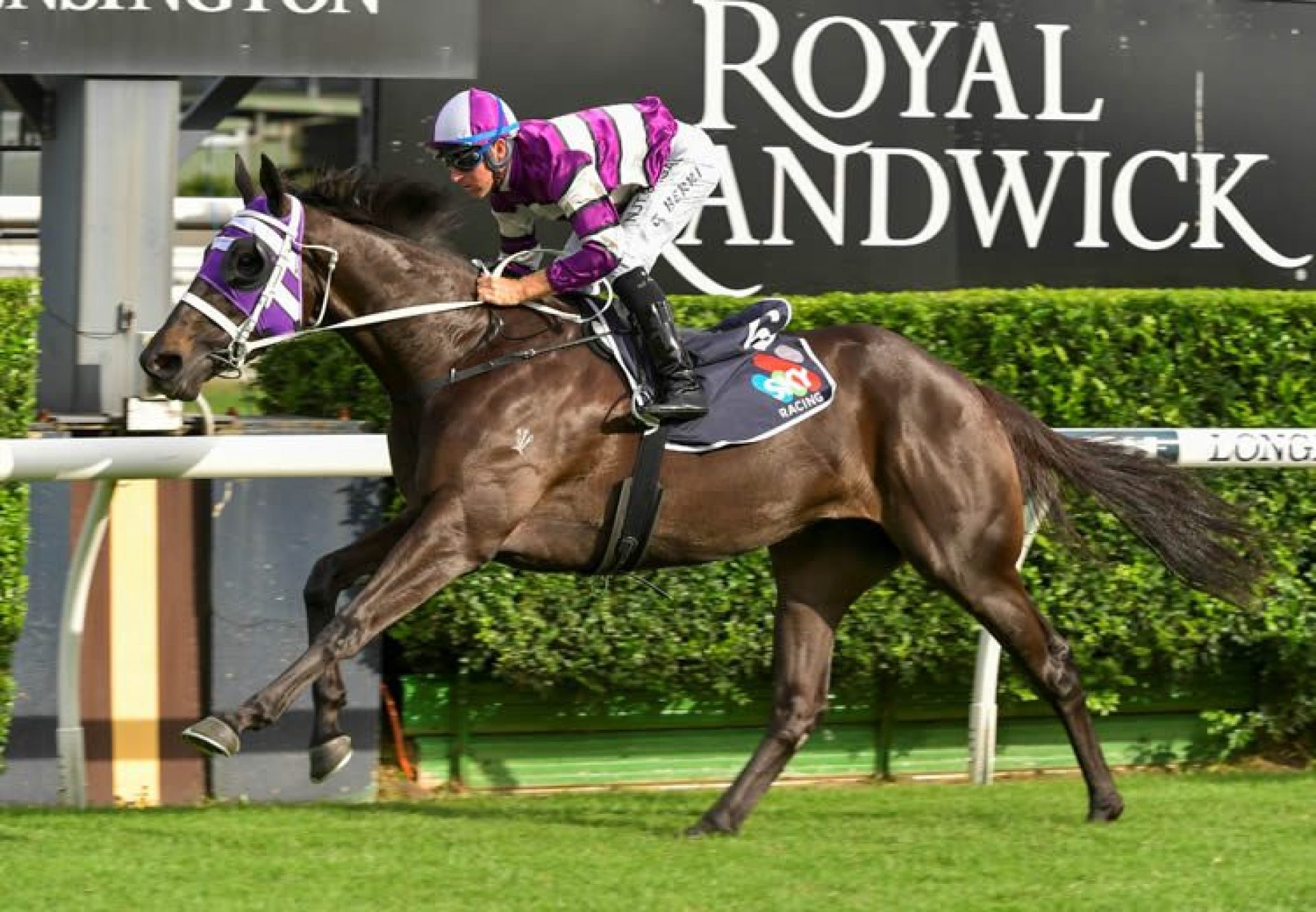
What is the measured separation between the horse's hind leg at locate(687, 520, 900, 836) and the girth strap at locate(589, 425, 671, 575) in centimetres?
60

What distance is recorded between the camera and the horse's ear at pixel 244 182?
4.89 metres

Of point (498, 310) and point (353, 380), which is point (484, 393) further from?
point (353, 380)

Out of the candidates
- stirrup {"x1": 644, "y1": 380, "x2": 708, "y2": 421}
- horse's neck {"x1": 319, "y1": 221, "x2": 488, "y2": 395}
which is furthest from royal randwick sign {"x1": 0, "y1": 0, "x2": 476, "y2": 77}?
stirrup {"x1": 644, "y1": 380, "x2": 708, "y2": 421}

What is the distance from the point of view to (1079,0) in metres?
7.07

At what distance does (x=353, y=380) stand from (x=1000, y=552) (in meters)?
1.93

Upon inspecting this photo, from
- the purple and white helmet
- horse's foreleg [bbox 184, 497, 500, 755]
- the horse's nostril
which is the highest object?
the purple and white helmet

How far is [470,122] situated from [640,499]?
1.01 metres

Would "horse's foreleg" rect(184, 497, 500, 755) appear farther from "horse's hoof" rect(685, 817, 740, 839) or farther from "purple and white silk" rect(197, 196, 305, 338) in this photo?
"horse's hoof" rect(685, 817, 740, 839)

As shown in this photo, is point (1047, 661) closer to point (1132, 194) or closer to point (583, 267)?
point (583, 267)

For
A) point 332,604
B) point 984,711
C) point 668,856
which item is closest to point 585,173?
point 332,604

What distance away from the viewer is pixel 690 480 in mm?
5246

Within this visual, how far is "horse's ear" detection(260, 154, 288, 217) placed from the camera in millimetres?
4848

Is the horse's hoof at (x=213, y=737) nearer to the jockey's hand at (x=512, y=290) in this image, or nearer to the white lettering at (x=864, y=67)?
the jockey's hand at (x=512, y=290)

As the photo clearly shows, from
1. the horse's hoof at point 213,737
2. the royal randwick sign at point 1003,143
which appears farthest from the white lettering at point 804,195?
the horse's hoof at point 213,737
